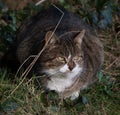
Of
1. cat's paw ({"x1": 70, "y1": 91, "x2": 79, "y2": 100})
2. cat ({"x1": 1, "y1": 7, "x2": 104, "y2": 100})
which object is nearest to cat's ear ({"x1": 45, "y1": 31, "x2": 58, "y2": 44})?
cat ({"x1": 1, "y1": 7, "x2": 104, "y2": 100})

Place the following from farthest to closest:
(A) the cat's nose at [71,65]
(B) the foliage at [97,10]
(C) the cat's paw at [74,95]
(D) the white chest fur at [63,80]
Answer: (B) the foliage at [97,10] → (C) the cat's paw at [74,95] → (D) the white chest fur at [63,80] → (A) the cat's nose at [71,65]

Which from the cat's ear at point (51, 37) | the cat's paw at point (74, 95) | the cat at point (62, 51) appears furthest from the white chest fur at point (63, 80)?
the cat's ear at point (51, 37)

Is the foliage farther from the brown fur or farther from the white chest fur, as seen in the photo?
the white chest fur

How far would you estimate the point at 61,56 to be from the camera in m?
4.87

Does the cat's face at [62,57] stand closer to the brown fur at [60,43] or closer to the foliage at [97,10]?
the brown fur at [60,43]

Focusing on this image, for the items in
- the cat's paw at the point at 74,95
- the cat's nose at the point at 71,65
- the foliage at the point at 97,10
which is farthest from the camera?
the foliage at the point at 97,10

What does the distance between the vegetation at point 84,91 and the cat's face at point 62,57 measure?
0.22 metres

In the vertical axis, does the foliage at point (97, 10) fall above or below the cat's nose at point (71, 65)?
below

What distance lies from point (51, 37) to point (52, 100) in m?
0.64

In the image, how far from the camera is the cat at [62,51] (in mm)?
4902

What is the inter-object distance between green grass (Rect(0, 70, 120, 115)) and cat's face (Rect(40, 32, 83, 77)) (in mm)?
247

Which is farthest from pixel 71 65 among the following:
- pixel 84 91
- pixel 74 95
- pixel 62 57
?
pixel 84 91

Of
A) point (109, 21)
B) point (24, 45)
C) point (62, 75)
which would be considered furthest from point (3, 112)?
point (109, 21)

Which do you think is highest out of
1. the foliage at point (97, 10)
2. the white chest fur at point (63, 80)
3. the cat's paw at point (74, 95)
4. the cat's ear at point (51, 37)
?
the cat's ear at point (51, 37)
